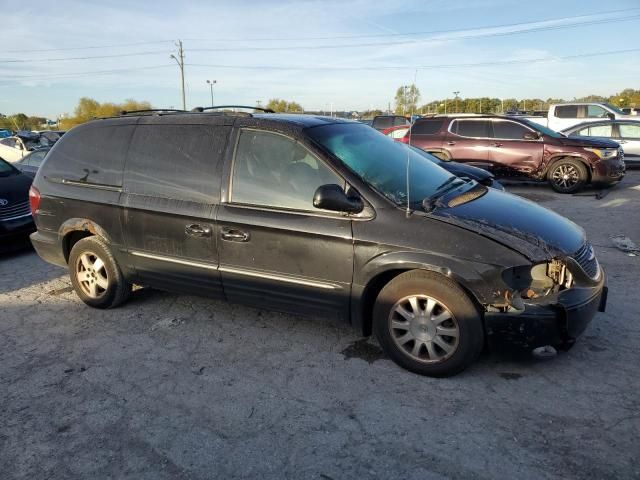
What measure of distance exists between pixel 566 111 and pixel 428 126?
856 centimetres

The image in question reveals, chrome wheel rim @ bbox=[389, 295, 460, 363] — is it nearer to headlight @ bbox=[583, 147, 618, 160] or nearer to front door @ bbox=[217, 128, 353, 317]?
front door @ bbox=[217, 128, 353, 317]

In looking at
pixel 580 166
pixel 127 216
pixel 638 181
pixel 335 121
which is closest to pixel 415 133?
pixel 580 166

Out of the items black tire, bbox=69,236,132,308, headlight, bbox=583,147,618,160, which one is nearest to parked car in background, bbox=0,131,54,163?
black tire, bbox=69,236,132,308

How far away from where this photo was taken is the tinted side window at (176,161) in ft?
12.6

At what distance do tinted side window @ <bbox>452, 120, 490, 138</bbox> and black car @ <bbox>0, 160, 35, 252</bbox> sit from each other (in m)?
8.79

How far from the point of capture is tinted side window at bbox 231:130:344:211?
350 cm

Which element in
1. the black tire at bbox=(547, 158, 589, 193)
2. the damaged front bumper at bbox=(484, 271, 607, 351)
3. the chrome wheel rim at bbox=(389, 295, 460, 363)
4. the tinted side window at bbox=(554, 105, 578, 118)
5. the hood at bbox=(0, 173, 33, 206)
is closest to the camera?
the damaged front bumper at bbox=(484, 271, 607, 351)

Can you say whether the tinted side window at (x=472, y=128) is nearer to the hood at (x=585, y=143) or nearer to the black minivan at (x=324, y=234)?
the hood at (x=585, y=143)

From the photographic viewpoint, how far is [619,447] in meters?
2.55

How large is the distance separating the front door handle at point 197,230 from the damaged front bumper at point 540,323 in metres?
2.12

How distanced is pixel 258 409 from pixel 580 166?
9646mm

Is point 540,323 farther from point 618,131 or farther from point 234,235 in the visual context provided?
point 618,131

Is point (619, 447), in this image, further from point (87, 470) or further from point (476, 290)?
point (87, 470)

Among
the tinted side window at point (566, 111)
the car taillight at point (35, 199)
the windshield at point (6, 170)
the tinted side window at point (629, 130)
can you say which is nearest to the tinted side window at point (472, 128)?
the tinted side window at point (629, 130)
